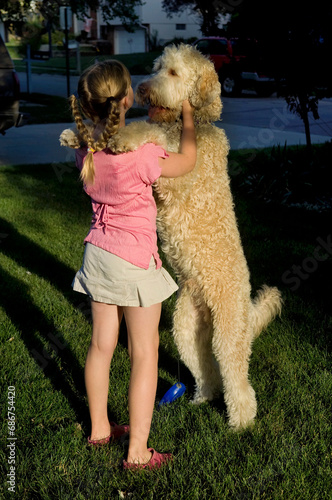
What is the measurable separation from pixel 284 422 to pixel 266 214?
12.8 feet

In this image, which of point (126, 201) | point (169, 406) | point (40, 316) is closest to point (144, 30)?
point (40, 316)

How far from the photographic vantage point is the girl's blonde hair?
224cm

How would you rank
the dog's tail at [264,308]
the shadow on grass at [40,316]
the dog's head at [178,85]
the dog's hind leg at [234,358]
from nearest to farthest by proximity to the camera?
the dog's head at [178,85], the dog's hind leg at [234,358], the dog's tail at [264,308], the shadow on grass at [40,316]

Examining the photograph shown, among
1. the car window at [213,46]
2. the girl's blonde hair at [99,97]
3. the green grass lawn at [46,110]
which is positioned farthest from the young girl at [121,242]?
the car window at [213,46]

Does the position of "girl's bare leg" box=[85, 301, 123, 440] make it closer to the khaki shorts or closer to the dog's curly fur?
the khaki shorts

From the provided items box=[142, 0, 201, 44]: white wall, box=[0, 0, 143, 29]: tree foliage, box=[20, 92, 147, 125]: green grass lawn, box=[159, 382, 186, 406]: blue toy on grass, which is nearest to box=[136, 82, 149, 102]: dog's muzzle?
box=[159, 382, 186, 406]: blue toy on grass

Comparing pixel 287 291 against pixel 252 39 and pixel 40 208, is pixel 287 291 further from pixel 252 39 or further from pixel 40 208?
pixel 252 39

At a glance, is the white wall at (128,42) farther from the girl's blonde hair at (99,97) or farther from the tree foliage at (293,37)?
the girl's blonde hair at (99,97)

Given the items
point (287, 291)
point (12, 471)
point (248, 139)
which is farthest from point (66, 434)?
point (248, 139)

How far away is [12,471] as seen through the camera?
2533 millimetres

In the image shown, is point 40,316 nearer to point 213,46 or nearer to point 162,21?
point 213,46

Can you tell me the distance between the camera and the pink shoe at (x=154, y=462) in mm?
2516

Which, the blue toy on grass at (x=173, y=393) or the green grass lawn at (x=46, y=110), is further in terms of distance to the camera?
the green grass lawn at (x=46, y=110)

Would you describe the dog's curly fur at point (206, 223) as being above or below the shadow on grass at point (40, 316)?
above
